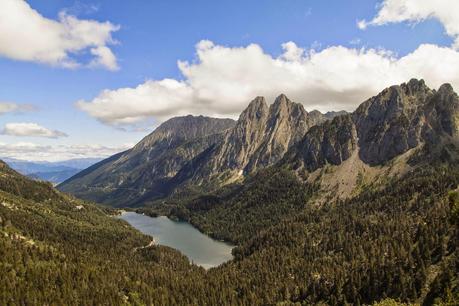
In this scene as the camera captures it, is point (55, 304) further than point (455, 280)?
Yes

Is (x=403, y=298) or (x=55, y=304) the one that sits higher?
(x=403, y=298)

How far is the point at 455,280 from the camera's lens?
607 feet

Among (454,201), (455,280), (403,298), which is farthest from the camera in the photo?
(403,298)

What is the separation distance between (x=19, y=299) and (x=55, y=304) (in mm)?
16081

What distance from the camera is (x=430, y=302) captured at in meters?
188

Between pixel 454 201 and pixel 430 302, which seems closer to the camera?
pixel 454 201

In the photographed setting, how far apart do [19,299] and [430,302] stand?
178 meters

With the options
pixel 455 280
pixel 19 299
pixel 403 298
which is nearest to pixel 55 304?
pixel 19 299

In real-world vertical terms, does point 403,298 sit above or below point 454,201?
below

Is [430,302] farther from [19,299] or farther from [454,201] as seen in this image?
[19,299]

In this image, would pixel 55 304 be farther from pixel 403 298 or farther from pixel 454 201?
pixel 454 201

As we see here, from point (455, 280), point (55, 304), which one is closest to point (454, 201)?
point (455, 280)

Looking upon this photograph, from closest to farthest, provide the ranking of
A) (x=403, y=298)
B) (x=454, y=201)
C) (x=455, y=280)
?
(x=454, y=201) < (x=455, y=280) < (x=403, y=298)

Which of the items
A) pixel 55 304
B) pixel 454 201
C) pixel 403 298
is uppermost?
pixel 454 201
